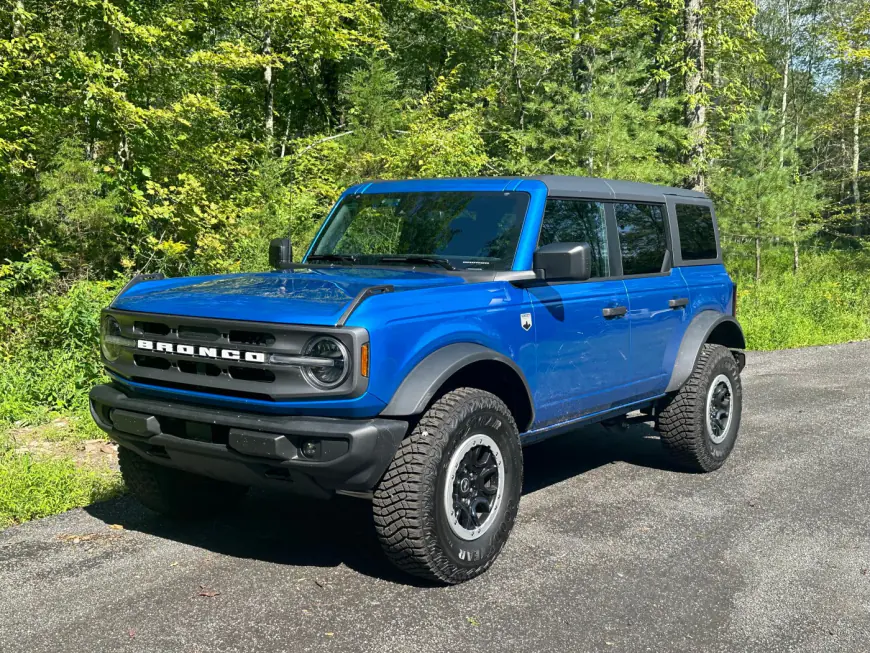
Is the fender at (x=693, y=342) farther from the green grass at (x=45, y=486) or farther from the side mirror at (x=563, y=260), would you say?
the green grass at (x=45, y=486)

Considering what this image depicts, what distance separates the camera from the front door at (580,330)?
15.0ft

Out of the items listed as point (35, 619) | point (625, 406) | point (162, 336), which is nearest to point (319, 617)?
point (35, 619)

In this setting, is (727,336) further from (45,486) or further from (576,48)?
(576,48)

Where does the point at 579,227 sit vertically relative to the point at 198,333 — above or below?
above

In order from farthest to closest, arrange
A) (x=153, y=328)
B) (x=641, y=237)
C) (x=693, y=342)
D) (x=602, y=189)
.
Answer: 1. (x=693, y=342)
2. (x=641, y=237)
3. (x=602, y=189)
4. (x=153, y=328)

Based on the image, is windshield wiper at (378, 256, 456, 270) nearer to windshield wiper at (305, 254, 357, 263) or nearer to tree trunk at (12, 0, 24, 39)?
windshield wiper at (305, 254, 357, 263)

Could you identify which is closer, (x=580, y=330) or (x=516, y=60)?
(x=580, y=330)

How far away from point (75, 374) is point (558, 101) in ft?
40.3

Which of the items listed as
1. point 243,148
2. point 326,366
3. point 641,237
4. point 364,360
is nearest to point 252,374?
point 326,366

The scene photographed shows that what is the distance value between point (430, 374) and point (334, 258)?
1.65m

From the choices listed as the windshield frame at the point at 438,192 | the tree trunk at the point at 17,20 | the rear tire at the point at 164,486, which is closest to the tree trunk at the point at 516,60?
the tree trunk at the point at 17,20

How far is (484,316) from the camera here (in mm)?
4164

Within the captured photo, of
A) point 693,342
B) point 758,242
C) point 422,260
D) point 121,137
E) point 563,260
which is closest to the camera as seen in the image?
point 563,260

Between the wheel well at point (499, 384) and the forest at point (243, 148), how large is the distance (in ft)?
8.34
